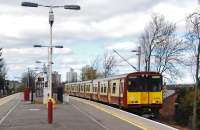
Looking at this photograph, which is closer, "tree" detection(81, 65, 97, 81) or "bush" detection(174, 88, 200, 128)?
"bush" detection(174, 88, 200, 128)

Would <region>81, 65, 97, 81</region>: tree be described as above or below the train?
above

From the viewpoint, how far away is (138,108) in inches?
1428

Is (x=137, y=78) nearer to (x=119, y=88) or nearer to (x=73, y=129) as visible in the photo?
(x=119, y=88)

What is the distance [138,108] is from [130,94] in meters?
1.18

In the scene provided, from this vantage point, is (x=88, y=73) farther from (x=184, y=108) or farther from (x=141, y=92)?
(x=141, y=92)

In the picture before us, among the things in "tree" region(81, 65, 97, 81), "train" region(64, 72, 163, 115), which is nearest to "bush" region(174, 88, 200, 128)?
"train" region(64, 72, 163, 115)

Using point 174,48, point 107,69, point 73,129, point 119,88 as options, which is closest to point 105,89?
point 119,88

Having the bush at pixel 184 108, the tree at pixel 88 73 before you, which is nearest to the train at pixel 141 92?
the bush at pixel 184 108

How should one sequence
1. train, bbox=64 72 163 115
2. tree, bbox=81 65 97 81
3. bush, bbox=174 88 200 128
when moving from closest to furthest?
train, bbox=64 72 163 115
bush, bbox=174 88 200 128
tree, bbox=81 65 97 81

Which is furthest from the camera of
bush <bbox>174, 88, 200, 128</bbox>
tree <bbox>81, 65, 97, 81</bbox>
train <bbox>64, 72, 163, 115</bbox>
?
tree <bbox>81, 65, 97, 81</bbox>

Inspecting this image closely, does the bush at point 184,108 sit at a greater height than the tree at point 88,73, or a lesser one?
lesser

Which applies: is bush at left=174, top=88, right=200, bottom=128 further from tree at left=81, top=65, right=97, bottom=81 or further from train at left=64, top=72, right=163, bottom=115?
tree at left=81, top=65, right=97, bottom=81

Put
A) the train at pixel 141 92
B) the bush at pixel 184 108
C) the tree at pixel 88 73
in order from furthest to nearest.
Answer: the tree at pixel 88 73 → the bush at pixel 184 108 → the train at pixel 141 92

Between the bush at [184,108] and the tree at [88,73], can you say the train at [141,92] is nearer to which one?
the bush at [184,108]
